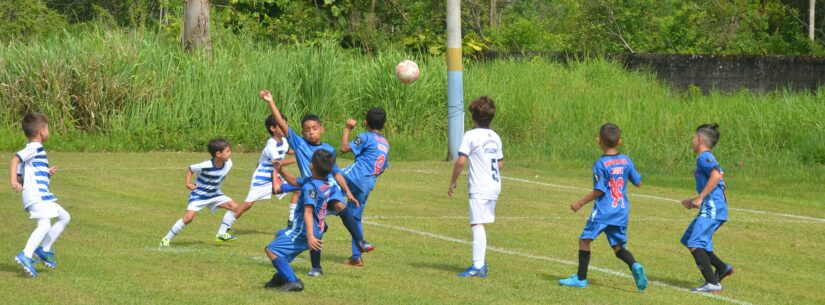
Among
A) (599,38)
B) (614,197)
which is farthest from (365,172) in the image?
(599,38)

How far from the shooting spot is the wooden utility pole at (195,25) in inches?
1138

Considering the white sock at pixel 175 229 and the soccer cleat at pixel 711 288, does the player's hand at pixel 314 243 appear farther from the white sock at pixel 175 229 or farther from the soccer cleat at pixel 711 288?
the soccer cleat at pixel 711 288

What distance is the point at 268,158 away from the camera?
520 inches

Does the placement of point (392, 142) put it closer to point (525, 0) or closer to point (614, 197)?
point (614, 197)

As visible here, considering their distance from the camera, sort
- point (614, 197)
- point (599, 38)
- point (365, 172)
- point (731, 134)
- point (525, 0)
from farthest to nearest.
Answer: point (525, 0) < point (599, 38) < point (731, 134) < point (365, 172) < point (614, 197)

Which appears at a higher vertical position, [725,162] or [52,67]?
[52,67]

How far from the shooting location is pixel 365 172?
11242 mm

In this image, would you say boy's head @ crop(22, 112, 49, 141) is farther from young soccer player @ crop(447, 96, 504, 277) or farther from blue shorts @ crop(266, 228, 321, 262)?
young soccer player @ crop(447, 96, 504, 277)

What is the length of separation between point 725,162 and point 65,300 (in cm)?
1717

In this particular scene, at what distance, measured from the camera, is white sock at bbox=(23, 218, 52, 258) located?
31.9ft

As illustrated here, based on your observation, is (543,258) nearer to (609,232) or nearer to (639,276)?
(609,232)

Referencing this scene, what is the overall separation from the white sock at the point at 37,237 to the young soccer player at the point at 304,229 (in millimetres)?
1963

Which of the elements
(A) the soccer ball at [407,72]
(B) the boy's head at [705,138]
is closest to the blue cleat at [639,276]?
(B) the boy's head at [705,138]

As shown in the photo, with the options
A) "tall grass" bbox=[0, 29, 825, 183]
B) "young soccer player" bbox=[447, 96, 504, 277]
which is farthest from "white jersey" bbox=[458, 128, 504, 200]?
"tall grass" bbox=[0, 29, 825, 183]
